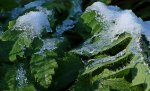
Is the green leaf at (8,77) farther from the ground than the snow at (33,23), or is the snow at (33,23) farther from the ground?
the snow at (33,23)

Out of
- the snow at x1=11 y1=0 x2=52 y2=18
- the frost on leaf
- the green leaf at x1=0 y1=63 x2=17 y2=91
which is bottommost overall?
the green leaf at x1=0 y1=63 x2=17 y2=91

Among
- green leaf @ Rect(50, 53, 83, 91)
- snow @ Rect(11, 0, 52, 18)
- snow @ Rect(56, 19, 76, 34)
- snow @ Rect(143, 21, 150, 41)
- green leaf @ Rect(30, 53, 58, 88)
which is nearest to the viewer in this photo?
green leaf @ Rect(30, 53, 58, 88)

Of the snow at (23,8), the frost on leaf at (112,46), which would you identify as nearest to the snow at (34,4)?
the snow at (23,8)

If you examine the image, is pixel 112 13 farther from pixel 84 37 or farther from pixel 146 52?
pixel 146 52

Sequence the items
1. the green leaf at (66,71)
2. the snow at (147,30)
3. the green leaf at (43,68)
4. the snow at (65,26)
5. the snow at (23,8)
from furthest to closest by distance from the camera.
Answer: the snow at (23,8) → the snow at (65,26) → the snow at (147,30) → the green leaf at (66,71) → the green leaf at (43,68)

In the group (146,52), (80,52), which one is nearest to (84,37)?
(80,52)

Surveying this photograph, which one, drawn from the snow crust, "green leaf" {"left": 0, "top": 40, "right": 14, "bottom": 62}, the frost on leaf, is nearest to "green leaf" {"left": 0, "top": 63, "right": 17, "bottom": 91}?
"green leaf" {"left": 0, "top": 40, "right": 14, "bottom": 62}

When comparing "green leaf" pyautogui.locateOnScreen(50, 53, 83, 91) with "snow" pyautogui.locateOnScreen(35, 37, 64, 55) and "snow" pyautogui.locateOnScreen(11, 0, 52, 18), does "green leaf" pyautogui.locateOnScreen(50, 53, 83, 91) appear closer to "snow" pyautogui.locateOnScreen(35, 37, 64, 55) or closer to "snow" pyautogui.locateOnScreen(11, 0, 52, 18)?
"snow" pyautogui.locateOnScreen(35, 37, 64, 55)

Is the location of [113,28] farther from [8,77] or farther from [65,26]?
[8,77]

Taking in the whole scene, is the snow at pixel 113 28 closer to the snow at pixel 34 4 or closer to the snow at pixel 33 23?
the snow at pixel 33 23

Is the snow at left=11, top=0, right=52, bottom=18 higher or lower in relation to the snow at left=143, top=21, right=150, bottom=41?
higher
